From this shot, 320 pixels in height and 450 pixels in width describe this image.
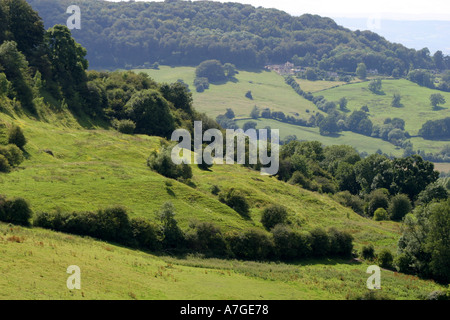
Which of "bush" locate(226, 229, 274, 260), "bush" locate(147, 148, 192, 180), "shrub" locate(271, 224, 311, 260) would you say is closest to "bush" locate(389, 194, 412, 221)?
"shrub" locate(271, 224, 311, 260)

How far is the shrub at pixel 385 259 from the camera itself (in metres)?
63.9

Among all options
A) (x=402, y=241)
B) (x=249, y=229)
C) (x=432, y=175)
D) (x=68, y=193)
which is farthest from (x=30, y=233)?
(x=432, y=175)

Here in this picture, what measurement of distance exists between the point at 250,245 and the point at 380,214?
143 feet

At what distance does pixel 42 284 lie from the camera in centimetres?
3703

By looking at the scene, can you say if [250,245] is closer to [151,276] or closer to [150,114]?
[151,276]

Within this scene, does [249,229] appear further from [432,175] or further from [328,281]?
[432,175]

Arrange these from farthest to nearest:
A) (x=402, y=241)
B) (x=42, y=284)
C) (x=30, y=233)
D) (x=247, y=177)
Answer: (x=247, y=177)
(x=402, y=241)
(x=30, y=233)
(x=42, y=284)

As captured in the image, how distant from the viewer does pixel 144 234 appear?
5644 centimetres

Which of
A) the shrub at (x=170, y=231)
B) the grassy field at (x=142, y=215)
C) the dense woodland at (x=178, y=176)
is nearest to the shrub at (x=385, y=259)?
the dense woodland at (x=178, y=176)

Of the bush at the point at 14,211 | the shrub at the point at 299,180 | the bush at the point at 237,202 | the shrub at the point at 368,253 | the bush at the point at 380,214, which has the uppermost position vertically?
the bush at the point at 14,211

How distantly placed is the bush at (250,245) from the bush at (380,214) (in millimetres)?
40771

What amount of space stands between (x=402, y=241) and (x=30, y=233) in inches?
1847

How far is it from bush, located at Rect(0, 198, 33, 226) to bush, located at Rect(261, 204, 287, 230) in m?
31.7

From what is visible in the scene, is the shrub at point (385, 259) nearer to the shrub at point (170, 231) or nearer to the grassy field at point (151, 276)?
the grassy field at point (151, 276)
